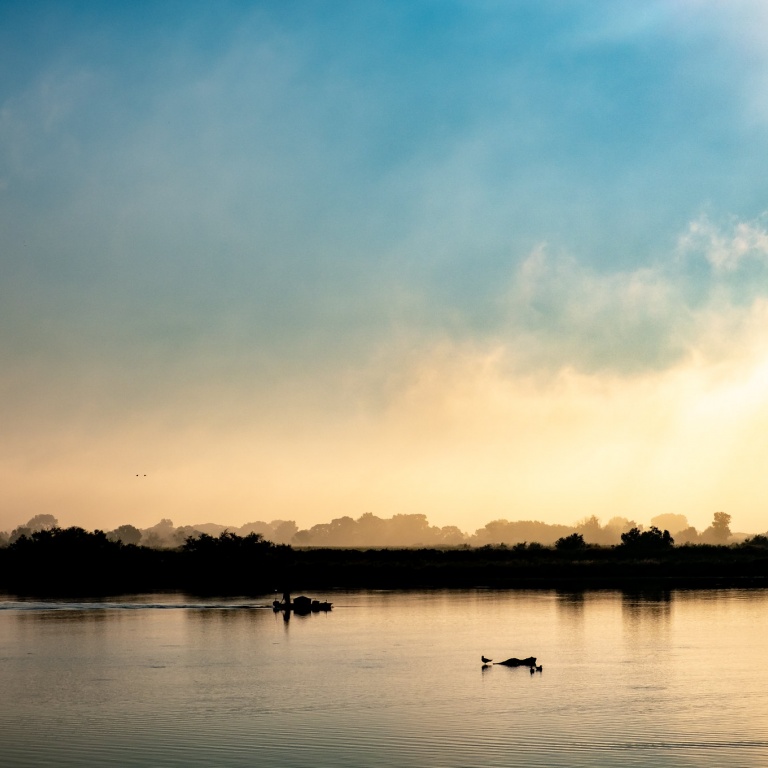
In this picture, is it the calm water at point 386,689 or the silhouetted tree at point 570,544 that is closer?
the calm water at point 386,689

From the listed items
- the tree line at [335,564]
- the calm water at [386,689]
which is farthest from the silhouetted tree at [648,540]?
the calm water at [386,689]

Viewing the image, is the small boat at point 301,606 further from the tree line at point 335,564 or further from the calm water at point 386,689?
the tree line at point 335,564

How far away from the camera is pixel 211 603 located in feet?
285

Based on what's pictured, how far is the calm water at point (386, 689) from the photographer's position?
30.5 meters

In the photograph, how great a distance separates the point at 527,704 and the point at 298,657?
17.2 metres

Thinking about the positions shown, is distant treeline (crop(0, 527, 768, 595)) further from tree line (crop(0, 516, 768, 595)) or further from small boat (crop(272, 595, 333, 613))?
small boat (crop(272, 595, 333, 613))

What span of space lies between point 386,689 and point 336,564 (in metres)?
96.9

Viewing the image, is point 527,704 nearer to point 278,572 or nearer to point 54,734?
point 54,734

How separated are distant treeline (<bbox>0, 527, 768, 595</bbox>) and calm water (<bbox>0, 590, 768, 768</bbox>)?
47370 millimetres

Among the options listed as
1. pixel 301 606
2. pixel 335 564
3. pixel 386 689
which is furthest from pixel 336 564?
pixel 386 689

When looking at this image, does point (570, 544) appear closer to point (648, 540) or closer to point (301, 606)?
point (648, 540)

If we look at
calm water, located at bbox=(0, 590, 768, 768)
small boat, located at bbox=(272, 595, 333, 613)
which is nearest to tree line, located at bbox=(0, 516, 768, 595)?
small boat, located at bbox=(272, 595, 333, 613)

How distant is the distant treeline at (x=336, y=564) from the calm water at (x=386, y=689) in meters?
47.4

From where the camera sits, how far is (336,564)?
452 ft
